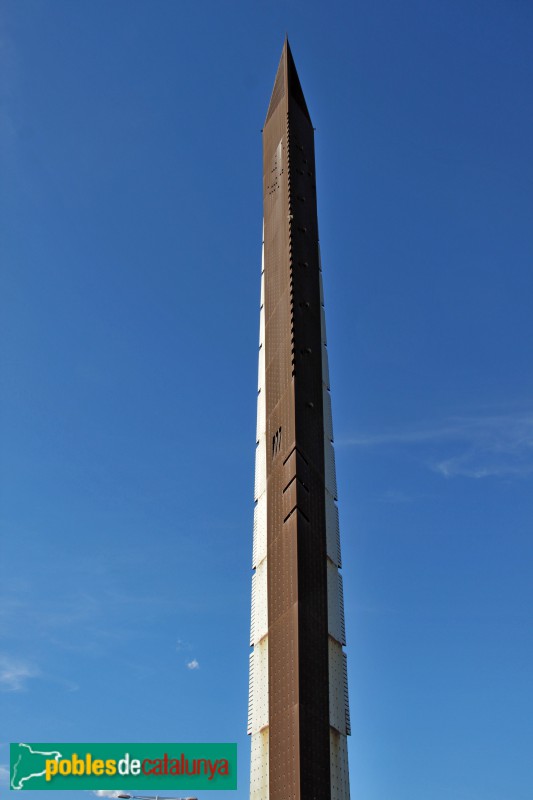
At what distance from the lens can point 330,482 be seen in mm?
33219

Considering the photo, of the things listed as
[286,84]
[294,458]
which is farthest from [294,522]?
[286,84]

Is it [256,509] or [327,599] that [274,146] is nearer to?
[256,509]

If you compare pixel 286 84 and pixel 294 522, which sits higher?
pixel 286 84

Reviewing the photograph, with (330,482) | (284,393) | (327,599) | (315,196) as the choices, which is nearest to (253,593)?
(327,599)

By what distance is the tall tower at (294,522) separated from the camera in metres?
26.0

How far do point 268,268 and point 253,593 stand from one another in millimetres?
16014

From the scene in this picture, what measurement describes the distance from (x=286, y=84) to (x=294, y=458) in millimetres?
22323

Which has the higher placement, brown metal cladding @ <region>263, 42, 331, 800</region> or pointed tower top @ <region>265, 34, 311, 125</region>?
pointed tower top @ <region>265, 34, 311, 125</region>

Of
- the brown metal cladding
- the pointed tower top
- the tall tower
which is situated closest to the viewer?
the brown metal cladding

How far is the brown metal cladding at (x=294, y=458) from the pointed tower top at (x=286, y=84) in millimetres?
100

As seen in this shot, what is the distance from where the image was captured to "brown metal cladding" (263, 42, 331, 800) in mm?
25781

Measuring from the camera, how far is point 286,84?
42.3m

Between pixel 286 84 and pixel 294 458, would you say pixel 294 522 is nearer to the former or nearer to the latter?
pixel 294 458

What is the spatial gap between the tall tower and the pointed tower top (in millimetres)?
458
